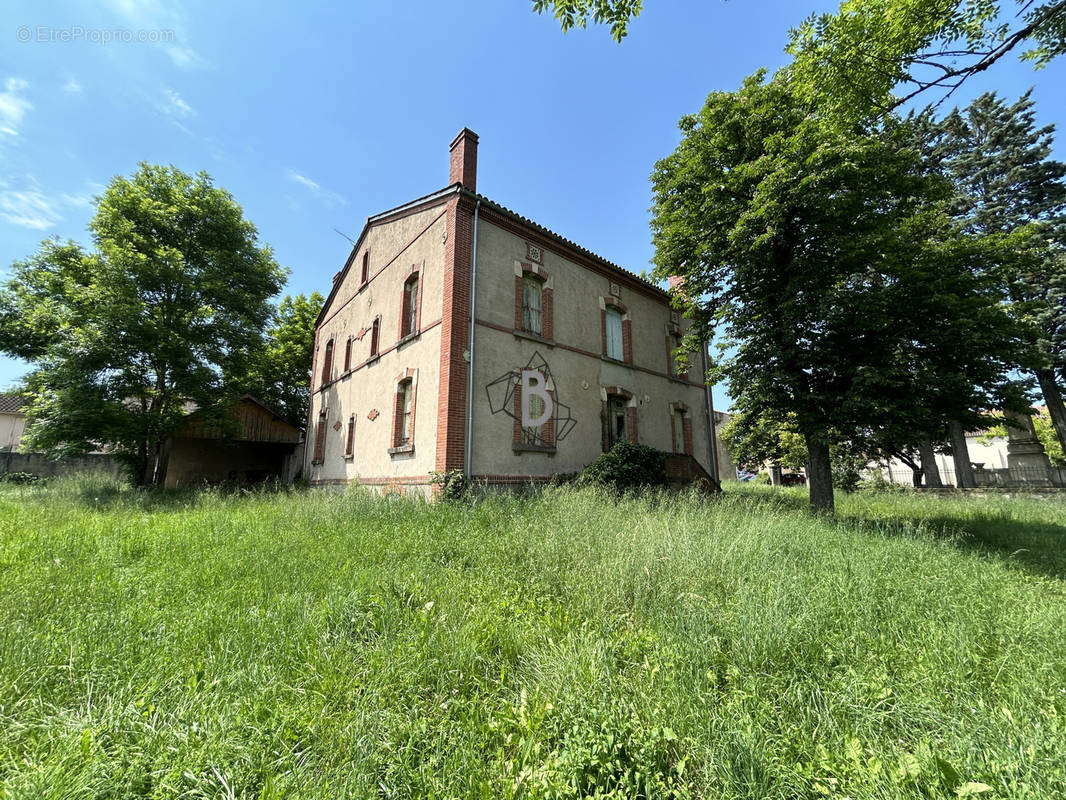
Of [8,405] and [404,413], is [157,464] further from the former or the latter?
[8,405]

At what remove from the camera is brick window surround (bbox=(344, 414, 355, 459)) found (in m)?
13.5

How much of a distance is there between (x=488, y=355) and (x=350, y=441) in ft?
22.5

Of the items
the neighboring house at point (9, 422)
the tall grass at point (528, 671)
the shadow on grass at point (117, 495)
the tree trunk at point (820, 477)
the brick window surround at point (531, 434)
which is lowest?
the tall grass at point (528, 671)

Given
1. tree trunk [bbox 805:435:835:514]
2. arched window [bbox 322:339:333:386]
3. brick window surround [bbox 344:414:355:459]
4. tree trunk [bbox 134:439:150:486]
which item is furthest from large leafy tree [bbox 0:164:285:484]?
tree trunk [bbox 805:435:835:514]

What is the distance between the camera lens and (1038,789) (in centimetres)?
166

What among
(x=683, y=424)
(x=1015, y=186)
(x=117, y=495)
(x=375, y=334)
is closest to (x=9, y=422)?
(x=117, y=495)

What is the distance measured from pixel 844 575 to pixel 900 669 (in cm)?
167

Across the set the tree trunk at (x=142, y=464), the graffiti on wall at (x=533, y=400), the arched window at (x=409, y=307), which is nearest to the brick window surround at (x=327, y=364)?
the tree trunk at (x=142, y=464)

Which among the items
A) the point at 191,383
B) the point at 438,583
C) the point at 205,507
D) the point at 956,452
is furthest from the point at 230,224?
the point at 956,452

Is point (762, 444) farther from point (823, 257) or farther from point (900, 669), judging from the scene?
point (900, 669)

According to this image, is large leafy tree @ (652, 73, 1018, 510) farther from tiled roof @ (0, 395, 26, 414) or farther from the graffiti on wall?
tiled roof @ (0, 395, 26, 414)

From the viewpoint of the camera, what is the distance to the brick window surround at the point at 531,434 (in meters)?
10.2

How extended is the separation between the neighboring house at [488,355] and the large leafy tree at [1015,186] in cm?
1426

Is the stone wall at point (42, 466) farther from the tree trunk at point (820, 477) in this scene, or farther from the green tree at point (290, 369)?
the tree trunk at point (820, 477)
